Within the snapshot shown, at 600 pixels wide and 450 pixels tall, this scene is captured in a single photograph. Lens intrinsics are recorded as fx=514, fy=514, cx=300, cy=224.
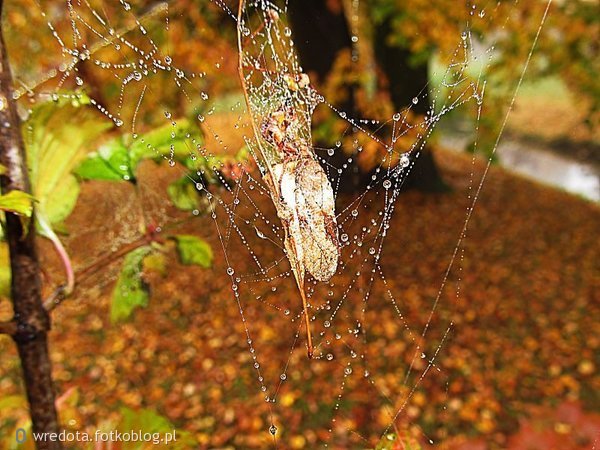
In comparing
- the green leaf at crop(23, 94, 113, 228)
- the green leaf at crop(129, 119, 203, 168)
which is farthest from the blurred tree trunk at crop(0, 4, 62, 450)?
the green leaf at crop(129, 119, 203, 168)

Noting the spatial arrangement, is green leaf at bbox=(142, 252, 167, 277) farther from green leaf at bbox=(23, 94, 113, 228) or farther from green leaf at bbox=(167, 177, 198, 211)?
green leaf at bbox=(23, 94, 113, 228)

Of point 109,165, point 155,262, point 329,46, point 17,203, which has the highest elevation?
point 329,46

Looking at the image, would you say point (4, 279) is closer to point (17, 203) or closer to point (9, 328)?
point (9, 328)

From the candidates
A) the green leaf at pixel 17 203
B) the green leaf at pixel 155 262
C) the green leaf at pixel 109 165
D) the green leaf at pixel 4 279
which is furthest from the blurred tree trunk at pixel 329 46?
the green leaf at pixel 17 203

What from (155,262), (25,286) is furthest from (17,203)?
(155,262)

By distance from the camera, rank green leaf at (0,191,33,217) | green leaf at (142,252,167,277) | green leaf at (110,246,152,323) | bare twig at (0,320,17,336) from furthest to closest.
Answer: green leaf at (142,252,167,277), green leaf at (110,246,152,323), bare twig at (0,320,17,336), green leaf at (0,191,33,217)
